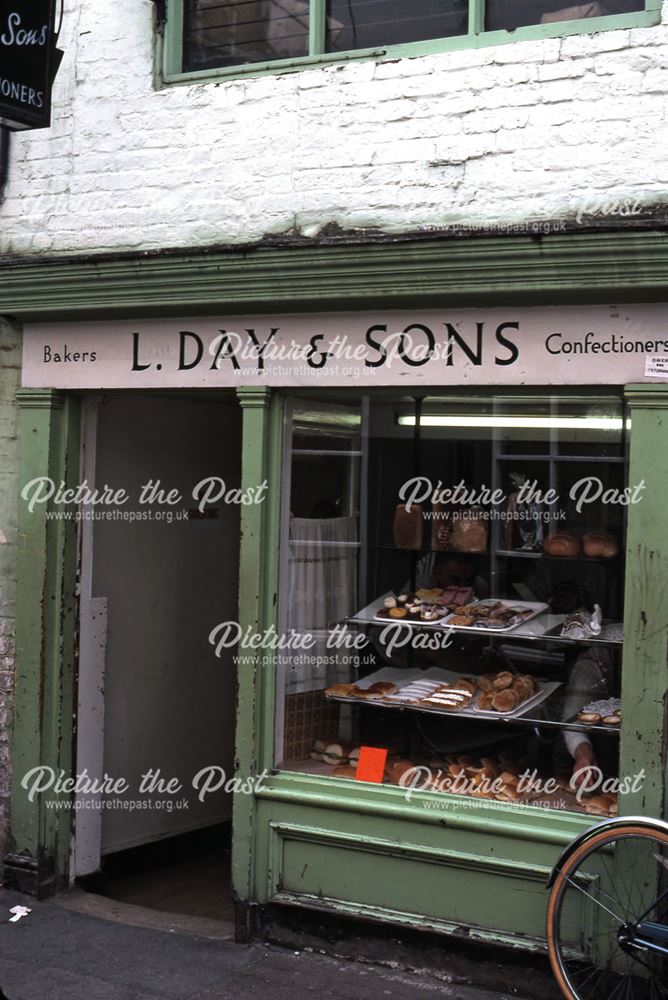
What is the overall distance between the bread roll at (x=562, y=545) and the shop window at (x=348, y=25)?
7.44ft

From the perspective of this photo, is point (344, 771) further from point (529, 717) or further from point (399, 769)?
point (529, 717)

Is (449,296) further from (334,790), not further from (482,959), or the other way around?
(482,959)

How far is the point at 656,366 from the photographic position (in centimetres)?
488

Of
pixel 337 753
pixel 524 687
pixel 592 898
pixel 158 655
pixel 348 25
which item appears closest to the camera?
pixel 592 898

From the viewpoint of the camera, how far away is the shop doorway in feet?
22.4

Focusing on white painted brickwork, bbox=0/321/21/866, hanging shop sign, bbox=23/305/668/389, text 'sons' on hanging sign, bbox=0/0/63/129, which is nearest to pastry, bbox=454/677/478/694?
hanging shop sign, bbox=23/305/668/389

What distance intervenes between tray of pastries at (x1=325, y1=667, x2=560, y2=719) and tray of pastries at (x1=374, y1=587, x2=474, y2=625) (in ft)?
0.90

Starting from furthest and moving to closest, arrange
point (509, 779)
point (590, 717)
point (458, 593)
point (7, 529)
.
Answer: point (7, 529) < point (458, 593) < point (509, 779) < point (590, 717)

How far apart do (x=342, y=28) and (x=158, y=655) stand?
391 cm

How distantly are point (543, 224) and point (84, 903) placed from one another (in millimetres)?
4414

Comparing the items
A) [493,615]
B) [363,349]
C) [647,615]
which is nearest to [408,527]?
[493,615]

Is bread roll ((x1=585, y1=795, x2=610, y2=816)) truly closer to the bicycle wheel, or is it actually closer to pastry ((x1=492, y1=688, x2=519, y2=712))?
the bicycle wheel

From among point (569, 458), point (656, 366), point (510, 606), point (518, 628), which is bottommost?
point (518, 628)

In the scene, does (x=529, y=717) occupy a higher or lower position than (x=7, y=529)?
lower
